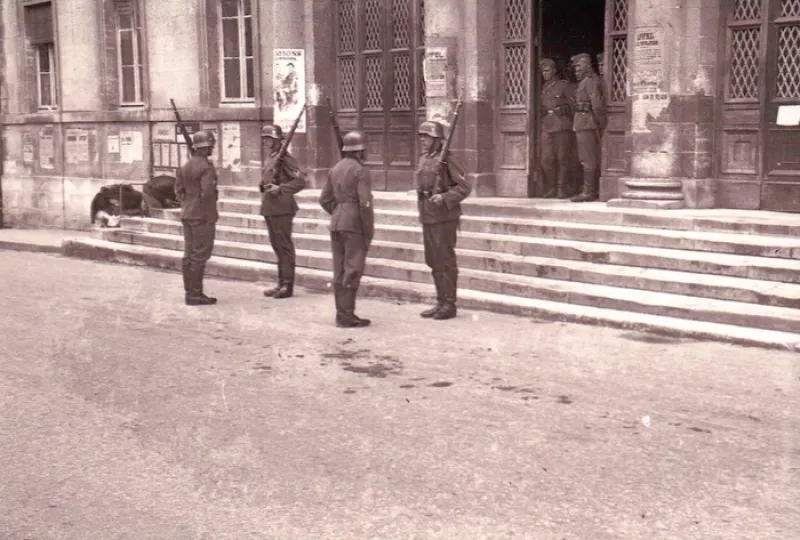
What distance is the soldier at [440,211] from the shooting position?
10.7 meters

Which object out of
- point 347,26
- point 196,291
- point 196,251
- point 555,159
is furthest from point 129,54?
point 196,291

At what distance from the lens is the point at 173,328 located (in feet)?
34.3

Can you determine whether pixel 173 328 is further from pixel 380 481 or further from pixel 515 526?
pixel 515 526

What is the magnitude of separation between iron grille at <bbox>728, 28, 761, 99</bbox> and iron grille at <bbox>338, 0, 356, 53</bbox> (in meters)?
6.23

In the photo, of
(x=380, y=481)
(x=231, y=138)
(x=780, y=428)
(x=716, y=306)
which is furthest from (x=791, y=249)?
(x=231, y=138)

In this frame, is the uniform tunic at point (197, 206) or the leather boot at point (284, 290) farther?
the leather boot at point (284, 290)

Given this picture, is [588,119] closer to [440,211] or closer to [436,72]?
[436,72]

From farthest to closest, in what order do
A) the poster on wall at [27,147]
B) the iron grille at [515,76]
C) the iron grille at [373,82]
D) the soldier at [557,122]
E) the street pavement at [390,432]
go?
the poster on wall at [27,147], the iron grille at [373,82], the iron grille at [515,76], the soldier at [557,122], the street pavement at [390,432]

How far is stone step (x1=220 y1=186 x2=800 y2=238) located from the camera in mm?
11406

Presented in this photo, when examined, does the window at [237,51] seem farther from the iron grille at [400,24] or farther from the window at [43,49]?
the window at [43,49]

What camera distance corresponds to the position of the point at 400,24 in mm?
16391

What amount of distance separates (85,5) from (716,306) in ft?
50.0

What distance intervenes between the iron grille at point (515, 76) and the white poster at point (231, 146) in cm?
512

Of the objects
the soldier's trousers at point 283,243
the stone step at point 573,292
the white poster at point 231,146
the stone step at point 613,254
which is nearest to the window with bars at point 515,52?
the stone step at point 613,254
